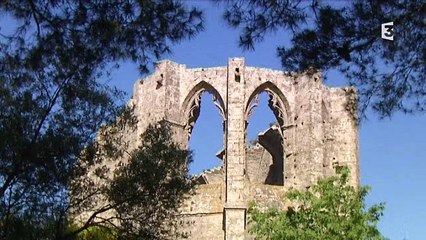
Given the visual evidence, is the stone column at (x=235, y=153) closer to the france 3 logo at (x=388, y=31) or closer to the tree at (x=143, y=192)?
the tree at (x=143, y=192)

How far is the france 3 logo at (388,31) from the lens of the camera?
8.34 m

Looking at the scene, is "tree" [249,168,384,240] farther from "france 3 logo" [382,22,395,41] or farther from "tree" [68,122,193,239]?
"france 3 logo" [382,22,395,41]

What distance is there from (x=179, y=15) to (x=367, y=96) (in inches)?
88.0

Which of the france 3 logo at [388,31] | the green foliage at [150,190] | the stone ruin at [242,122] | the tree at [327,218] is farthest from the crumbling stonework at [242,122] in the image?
the france 3 logo at [388,31]

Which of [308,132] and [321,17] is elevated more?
[308,132]

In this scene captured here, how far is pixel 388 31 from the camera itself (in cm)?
840

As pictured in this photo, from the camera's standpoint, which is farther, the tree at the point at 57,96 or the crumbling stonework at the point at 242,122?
the crumbling stonework at the point at 242,122

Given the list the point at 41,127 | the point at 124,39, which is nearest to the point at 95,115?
the point at 41,127

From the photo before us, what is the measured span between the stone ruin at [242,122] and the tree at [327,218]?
4.17 m

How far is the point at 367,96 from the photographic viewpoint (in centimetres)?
901

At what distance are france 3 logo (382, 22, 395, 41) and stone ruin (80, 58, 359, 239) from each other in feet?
48.8

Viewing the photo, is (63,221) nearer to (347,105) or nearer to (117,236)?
(117,236)

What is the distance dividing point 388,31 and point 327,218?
9.83 meters

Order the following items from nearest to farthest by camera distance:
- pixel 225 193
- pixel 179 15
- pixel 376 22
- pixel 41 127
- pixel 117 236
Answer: pixel 376 22
pixel 179 15
pixel 41 127
pixel 117 236
pixel 225 193
